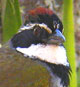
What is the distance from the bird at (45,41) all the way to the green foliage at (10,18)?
18cm

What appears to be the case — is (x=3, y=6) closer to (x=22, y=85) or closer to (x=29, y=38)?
(x=29, y=38)

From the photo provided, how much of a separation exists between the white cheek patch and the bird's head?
2cm

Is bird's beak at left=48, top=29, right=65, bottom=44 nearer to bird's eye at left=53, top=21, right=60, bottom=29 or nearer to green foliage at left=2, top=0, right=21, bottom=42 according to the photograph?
bird's eye at left=53, top=21, right=60, bottom=29

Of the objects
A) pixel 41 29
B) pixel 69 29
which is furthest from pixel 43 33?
pixel 69 29

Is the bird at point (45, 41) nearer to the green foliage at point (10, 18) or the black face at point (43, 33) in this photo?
the black face at point (43, 33)

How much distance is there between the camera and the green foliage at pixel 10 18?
7.24 ft

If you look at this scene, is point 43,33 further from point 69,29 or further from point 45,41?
point 69,29

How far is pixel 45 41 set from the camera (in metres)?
2.00

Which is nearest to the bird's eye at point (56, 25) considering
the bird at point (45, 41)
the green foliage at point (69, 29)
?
the bird at point (45, 41)

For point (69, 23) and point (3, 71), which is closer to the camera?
point (3, 71)

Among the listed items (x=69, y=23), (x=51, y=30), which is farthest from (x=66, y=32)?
(x=51, y=30)

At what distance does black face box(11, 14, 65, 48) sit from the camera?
1.98 meters

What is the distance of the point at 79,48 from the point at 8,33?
58.5 inches

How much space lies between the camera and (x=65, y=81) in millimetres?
2068
